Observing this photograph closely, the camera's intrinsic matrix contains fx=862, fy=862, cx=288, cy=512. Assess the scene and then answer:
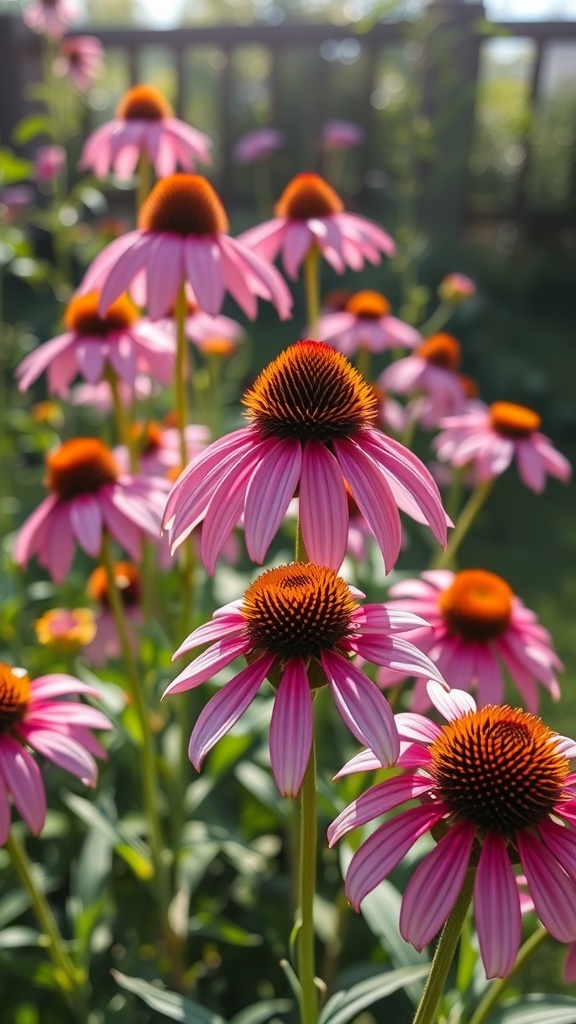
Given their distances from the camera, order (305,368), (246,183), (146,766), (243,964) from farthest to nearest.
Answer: (246,183)
(243,964)
(146,766)
(305,368)

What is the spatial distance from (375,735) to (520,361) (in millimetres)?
3781

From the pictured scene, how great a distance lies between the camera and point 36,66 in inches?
175

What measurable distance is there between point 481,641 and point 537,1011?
1.23 feet

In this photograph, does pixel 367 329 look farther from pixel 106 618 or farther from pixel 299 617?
pixel 299 617

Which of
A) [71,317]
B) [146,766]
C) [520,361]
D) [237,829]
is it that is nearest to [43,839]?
[237,829]

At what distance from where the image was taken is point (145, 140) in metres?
1.44

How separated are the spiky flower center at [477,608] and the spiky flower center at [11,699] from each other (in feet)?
1.56

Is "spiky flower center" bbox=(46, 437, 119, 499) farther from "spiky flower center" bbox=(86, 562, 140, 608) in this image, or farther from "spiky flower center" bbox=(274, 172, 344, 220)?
"spiky flower center" bbox=(274, 172, 344, 220)

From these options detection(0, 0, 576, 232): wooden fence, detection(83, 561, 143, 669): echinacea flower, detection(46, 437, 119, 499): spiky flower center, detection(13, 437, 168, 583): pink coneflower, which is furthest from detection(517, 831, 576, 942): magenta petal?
detection(0, 0, 576, 232): wooden fence

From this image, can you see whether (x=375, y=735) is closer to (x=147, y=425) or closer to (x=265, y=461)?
(x=265, y=461)

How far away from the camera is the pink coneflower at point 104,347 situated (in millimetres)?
1173

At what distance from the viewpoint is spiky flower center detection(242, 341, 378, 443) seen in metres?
0.66

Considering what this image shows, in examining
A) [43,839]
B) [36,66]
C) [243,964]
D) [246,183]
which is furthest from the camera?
[246,183]

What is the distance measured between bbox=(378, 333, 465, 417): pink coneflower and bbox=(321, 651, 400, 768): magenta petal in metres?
1.18
